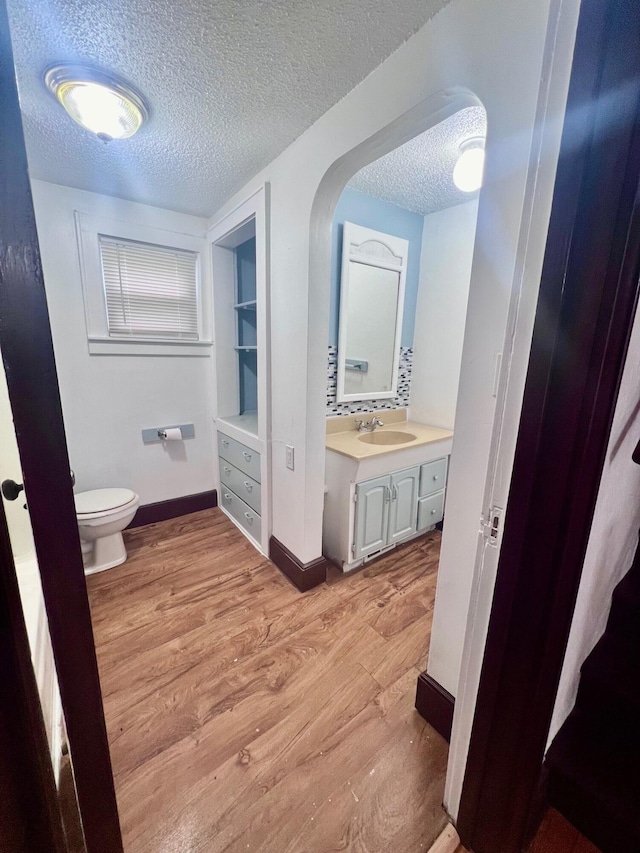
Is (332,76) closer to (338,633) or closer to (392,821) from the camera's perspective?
(338,633)

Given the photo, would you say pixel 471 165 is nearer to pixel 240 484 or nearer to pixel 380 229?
pixel 380 229

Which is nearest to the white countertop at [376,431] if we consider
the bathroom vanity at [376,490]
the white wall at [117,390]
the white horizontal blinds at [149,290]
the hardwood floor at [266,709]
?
the bathroom vanity at [376,490]

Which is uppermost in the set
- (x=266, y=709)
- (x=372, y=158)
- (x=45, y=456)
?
(x=372, y=158)

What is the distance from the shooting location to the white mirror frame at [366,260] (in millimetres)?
2168

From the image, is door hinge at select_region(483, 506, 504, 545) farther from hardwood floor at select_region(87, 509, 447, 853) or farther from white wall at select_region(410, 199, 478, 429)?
white wall at select_region(410, 199, 478, 429)

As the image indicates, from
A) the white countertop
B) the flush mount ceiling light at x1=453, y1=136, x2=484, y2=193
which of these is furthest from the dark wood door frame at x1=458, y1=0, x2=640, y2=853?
the white countertop

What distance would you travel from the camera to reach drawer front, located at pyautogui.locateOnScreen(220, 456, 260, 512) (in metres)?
2.25

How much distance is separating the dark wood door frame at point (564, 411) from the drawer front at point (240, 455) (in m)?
1.64

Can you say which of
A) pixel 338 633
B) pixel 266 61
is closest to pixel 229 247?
pixel 266 61

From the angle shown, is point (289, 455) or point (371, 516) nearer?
point (289, 455)

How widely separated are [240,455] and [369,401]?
103 centimetres

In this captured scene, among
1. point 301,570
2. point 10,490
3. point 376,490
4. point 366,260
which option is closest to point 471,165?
point 366,260

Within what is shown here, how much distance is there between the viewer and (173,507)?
2.67 meters

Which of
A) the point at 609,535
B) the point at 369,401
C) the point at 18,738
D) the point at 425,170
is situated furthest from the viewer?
the point at 369,401
